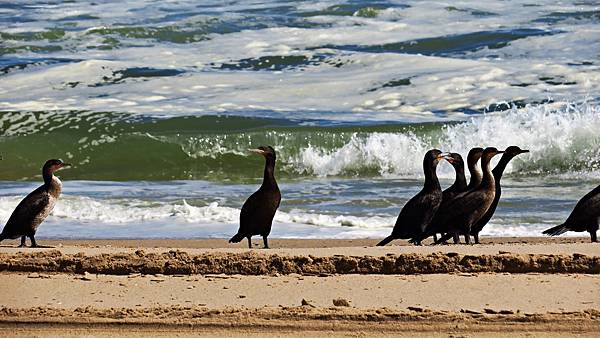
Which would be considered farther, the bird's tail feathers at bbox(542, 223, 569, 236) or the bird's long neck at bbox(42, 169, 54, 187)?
the bird's long neck at bbox(42, 169, 54, 187)

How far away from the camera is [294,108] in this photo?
2286 cm

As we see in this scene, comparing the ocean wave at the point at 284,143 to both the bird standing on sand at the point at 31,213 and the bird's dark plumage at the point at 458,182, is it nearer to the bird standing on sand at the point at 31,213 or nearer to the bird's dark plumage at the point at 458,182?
the bird's dark plumage at the point at 458,182

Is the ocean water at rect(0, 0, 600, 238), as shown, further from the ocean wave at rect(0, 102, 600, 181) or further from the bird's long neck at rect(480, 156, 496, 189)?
the bird's long neck at rect(480, 156, 496, 189)

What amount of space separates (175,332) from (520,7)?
2947 centimetres

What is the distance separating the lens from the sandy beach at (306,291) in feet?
19.9

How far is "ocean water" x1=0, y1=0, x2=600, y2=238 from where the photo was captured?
13.8 metres

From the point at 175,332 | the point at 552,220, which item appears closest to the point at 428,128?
the point at 552,220

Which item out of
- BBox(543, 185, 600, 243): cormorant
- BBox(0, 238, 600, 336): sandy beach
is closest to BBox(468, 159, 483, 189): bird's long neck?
BBox(543, 185, 600, 243): cormorant

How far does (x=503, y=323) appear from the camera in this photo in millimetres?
6035

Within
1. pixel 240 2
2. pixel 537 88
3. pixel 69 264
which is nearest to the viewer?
pixel 69 264

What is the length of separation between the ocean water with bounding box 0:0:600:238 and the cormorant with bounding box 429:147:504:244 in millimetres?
1703

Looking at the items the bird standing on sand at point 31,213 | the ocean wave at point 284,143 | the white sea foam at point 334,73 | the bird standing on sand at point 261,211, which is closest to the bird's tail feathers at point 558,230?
the bird standing on sand at point 261,211

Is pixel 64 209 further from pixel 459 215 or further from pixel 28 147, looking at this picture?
pixel 28 147

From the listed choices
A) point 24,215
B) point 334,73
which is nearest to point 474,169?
point 24,215
